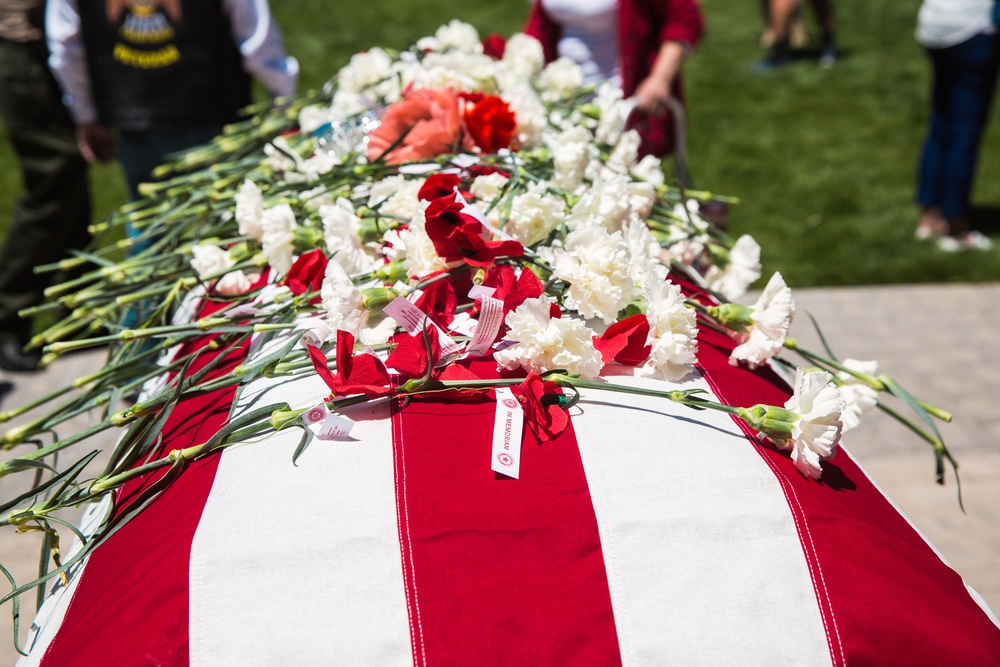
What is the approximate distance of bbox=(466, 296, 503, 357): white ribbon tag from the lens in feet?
4.16

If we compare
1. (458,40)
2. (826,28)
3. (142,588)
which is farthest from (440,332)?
(826,28)

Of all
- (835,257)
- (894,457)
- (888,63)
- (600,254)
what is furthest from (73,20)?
(888,63)

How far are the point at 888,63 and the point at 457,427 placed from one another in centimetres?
829

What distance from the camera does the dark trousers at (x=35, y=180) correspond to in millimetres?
3518

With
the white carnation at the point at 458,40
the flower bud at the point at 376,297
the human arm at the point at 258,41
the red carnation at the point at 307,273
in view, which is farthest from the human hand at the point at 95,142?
the flower bud at the point at 376,297

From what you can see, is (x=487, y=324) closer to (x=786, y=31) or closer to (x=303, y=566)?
(x=303, y=566)

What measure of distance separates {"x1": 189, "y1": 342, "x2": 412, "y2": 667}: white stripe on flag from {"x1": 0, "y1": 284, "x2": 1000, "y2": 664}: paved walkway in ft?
4.98

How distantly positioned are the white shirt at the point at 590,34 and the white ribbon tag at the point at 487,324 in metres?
2.20

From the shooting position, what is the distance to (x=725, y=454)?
3.91 feet

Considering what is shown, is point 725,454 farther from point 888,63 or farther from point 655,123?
point 888,63

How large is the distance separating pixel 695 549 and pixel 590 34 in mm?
2564

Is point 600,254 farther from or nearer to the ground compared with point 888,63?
farther from the ground

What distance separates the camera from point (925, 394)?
3.48m

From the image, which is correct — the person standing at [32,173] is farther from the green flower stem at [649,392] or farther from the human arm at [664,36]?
the green flower stem at [649,392]
